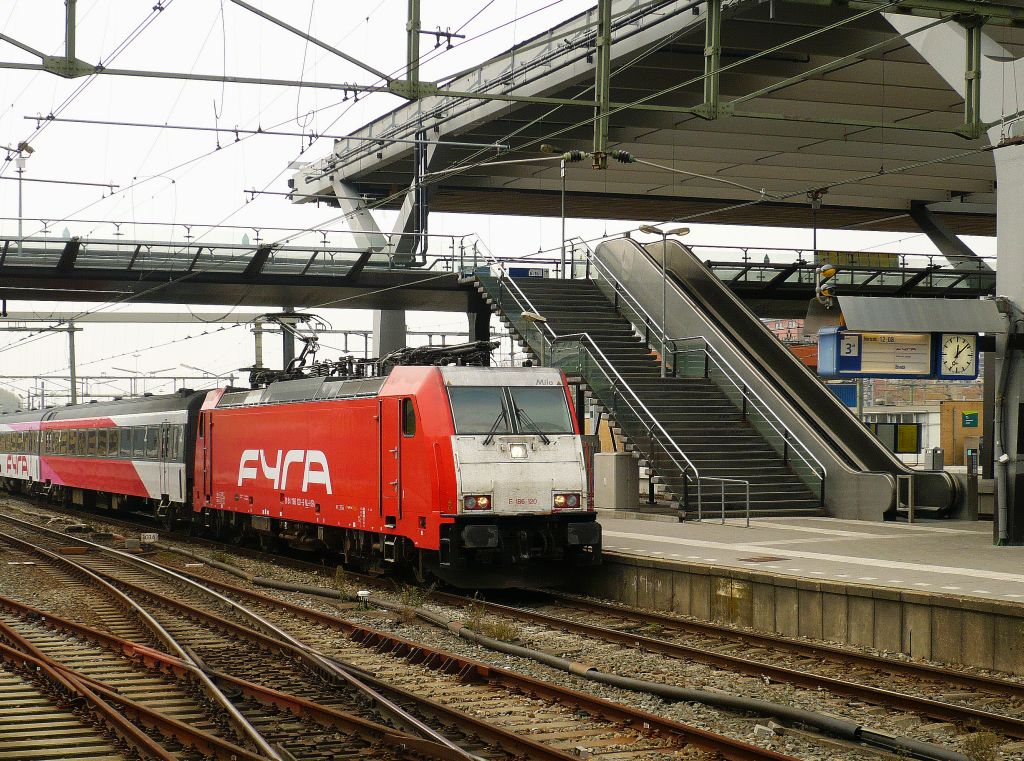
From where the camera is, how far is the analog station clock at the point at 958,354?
65.8 feet

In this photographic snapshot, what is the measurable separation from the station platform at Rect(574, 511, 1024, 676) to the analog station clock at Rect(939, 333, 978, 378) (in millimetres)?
2655

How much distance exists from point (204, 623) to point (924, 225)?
43375 mm

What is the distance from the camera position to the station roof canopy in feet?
92.0

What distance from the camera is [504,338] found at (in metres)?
30.8

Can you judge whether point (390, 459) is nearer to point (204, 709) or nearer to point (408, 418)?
point (408, 418)

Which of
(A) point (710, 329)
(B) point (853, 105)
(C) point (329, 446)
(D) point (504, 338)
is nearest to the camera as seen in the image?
(C) point (329, 446)

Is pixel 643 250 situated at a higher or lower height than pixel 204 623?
higher

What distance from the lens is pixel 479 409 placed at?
16.2 metres

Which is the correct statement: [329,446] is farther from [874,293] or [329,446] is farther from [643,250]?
[874,293]

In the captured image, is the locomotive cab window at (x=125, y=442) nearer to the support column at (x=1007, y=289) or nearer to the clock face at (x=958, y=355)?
the clock face at (x=958, y=355)

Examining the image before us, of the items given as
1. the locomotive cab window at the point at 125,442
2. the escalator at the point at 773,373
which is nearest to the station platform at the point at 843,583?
the escalator at the point at 773,373

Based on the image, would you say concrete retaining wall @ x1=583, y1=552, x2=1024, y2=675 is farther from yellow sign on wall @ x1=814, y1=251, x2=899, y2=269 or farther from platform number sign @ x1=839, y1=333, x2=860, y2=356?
yellow sign on wall @ x1=814, y1=251, x2=899, y2=269

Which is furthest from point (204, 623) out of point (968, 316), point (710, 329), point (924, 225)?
point (924, 225)

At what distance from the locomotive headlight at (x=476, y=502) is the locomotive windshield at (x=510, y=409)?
86 cm
